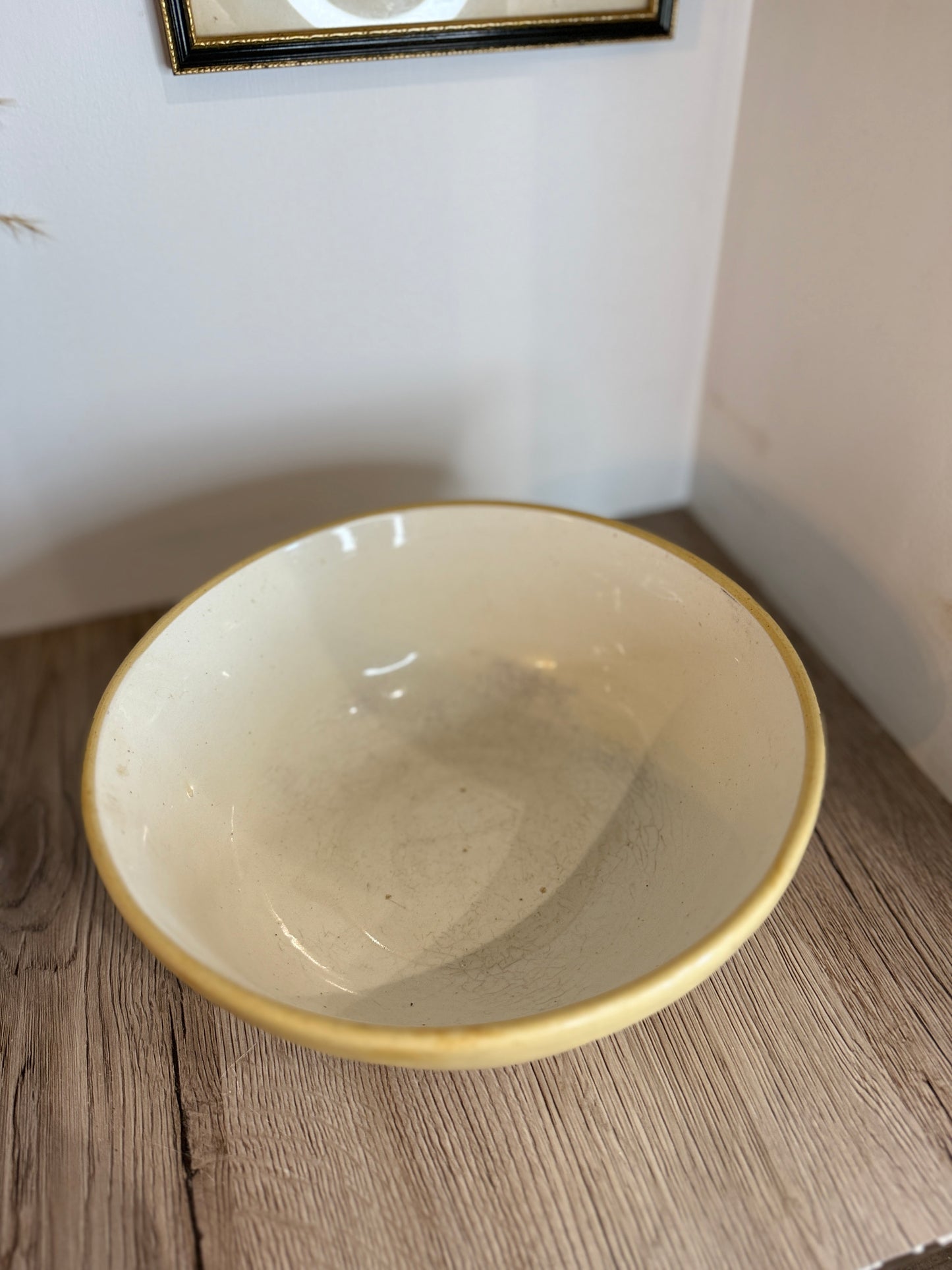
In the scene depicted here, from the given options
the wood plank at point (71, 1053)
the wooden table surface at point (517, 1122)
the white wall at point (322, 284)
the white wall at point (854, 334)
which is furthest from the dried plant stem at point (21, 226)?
the white wall at point (854, 334)

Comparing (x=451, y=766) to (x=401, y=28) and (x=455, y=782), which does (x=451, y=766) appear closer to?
(x=455, y=782)

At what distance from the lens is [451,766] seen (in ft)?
2.88

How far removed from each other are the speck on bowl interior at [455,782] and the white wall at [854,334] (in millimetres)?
197

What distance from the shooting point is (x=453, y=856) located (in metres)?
0.79

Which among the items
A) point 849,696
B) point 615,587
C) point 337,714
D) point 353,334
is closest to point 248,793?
point 337,714

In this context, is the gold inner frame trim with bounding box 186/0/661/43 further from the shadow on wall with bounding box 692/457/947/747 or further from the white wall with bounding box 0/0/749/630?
the shadow on wall with bounding box 692/457/947/747

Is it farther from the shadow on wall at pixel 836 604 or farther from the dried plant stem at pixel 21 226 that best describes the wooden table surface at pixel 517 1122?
the dried plant stem at pixel 21 226

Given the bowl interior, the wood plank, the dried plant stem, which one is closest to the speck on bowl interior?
the bowl interior

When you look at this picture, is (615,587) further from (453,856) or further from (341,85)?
(341,85)

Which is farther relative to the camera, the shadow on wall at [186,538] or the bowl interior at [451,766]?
the shadow on wall at [186,538]

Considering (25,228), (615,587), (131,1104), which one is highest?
(25,228)

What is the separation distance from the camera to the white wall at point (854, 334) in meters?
0.74

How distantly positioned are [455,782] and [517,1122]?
30 centimetres

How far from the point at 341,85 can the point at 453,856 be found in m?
0.68
